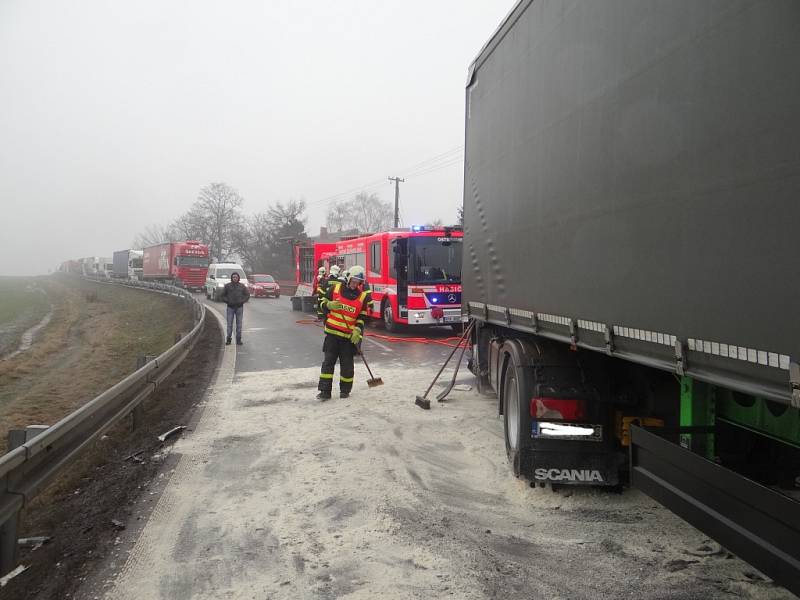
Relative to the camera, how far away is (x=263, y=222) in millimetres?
70812

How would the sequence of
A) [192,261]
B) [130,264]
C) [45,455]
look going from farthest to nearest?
[130,264] → [192,261] → [45,455]

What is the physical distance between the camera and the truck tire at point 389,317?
16.4 meters

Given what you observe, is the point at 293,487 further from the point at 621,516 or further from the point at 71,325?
the point at 71,325

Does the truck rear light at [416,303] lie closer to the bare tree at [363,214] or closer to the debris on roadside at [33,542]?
the debris on roadside at [33,542]

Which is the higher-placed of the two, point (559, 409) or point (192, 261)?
point (192, 261)

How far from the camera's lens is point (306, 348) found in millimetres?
13477

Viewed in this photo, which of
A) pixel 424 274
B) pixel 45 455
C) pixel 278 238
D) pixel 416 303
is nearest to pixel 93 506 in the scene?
pixel 45 455

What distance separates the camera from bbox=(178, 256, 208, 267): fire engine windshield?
4202 centimetres

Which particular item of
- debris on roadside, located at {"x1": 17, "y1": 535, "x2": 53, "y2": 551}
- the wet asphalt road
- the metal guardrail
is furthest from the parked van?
debris on roadside, located at {"x1": 17, "y1": 535, "x2": 53, "y2": 551}

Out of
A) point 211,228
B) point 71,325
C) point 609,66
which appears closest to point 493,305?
point 609,66

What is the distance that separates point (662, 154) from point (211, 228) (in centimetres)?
7701

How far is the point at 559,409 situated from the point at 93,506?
351 cm

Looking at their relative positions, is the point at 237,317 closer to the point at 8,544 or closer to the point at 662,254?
the point at 8,544

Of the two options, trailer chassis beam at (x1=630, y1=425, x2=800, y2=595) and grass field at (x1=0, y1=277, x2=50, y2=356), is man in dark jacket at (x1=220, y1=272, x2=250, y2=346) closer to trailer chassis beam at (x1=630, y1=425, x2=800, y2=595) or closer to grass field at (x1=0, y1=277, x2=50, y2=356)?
grass field at (x1=0, y1=277, x2=50, y2=356)
